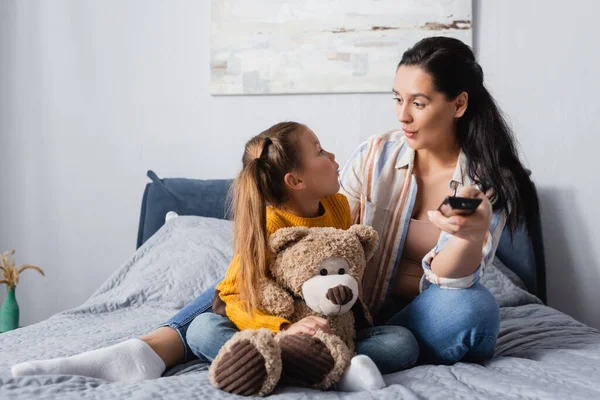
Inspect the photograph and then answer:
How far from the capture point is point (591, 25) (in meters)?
2.47

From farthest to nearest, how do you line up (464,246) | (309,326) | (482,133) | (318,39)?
(318,39)
(482,133)
(464,246)
(309,326)

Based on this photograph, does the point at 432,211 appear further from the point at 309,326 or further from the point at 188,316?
the point at 188,316

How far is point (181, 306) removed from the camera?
1987 millimetres

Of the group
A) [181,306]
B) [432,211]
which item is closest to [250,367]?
[432,211]

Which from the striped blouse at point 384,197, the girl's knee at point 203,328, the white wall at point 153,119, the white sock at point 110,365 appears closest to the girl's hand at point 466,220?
the striped blouse at point 384,197

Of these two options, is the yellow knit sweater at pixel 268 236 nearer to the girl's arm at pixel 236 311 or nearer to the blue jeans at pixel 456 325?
the girl's arm at pixel 236 311

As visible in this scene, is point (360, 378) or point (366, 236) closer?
point (360, 378)

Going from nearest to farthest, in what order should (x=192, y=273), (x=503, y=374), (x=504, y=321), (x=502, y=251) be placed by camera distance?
(x=503, y=374), (x=504, y=321), (x=192, y=273), (x=502, y=251)

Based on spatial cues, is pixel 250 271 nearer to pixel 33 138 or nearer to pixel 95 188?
pixel 95 188

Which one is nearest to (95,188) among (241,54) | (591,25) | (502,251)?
(241,54)

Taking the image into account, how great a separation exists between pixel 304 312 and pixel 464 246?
13.6 inches

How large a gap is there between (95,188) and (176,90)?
541 millimetres

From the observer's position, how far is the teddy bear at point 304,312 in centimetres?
108

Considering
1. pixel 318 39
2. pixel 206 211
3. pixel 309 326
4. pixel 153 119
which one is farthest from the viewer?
pixel 153 119
